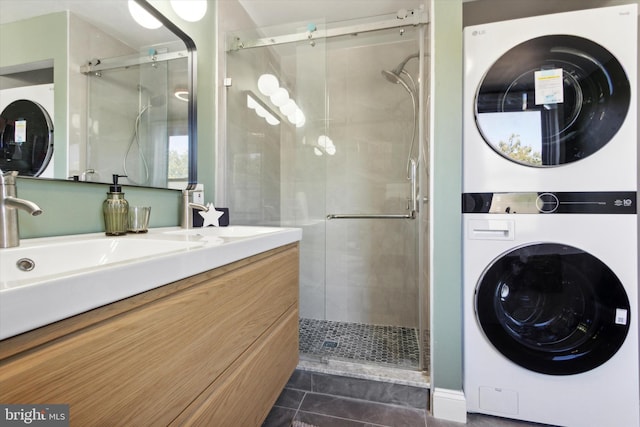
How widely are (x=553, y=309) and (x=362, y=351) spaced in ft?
3.25

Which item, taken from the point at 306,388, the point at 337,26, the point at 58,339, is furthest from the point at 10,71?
the point at 306,388

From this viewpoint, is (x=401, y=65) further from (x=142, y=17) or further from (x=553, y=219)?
(x=142, y=17)

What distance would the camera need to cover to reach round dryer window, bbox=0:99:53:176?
0.77 meters

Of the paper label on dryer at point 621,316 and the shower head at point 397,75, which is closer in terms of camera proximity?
the paper label on dryer at point 621,316

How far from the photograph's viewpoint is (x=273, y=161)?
2.08 m

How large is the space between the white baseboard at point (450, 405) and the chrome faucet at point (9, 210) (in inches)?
63.5

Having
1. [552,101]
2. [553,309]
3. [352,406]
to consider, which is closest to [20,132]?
[352,406]

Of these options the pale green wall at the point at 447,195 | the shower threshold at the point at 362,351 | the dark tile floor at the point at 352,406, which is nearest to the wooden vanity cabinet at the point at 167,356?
the dark tile floor at the point at 352,406

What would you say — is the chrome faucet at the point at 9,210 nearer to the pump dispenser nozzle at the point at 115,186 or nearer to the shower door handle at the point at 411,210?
the pump dispenser nozzle at the point at 115,186

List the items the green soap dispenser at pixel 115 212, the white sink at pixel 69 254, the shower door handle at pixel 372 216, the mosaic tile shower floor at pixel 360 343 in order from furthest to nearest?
1. the shower door handle at pixel 372 216
2. the mosaic tile shower floor at pixel 360 343
3. the green soap dispenser at pixel 115 212
4. the white sink at pixel 69 254

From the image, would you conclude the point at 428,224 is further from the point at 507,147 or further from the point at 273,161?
the point at 273,161

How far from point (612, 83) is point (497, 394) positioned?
4.56 feet

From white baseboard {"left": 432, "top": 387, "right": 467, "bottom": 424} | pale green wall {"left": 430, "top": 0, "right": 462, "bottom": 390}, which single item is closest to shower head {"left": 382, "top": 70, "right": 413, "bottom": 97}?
pale green wall {"left": 430, "top": 0, "right": 462, "bottom": 390}

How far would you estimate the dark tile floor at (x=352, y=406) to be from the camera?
1.25 meters
